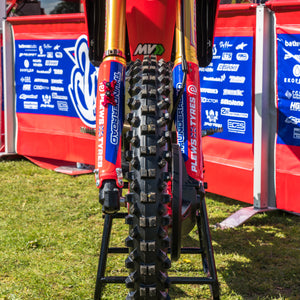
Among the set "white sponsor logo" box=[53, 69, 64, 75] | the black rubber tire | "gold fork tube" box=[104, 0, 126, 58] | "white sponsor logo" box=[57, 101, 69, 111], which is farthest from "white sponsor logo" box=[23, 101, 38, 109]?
the black rubber tire

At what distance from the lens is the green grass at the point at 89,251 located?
3.03 metres

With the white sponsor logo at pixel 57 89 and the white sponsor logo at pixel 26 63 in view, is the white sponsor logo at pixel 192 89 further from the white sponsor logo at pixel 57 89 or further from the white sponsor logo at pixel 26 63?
the white sponsor logo at pixel 26 63

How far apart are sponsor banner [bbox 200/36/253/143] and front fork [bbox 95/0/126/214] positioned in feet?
7.64

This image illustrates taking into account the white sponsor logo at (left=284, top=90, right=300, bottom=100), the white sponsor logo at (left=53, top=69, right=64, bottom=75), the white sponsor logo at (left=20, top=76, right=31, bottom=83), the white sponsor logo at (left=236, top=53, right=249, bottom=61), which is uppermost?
the white sponsor logo at (left=236, top=53, right=249, bottom=61)

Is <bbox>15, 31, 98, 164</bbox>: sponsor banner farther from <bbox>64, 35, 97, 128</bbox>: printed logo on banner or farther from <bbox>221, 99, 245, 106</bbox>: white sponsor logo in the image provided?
<bbox>221, 99, 245, 106</bbox>: white sponsor logo

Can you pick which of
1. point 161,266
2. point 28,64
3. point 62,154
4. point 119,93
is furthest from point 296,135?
point 28,64

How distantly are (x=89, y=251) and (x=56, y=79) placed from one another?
3.17 m

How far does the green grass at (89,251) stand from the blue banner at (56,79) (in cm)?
123

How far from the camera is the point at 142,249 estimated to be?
196 cm

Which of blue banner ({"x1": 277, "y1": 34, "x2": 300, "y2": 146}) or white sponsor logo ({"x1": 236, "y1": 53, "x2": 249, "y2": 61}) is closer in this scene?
blue banner ({"x1": 277, "y1": 34, "x2": 300, "y2": 146})

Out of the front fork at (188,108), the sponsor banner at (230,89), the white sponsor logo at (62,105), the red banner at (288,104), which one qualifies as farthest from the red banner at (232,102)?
the front fork at (188,108)

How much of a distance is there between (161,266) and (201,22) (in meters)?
1.56

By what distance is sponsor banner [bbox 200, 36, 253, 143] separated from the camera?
461cm

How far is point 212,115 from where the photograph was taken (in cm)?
489
